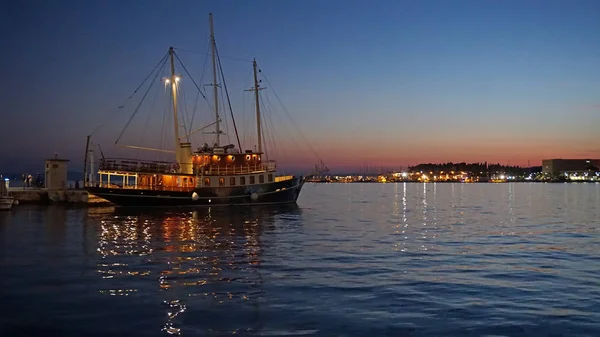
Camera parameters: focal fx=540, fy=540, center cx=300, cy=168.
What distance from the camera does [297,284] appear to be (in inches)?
549

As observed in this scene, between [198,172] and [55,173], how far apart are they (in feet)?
51.2

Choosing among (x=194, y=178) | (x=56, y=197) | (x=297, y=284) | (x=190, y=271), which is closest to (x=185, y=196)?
(x=194, y=178)

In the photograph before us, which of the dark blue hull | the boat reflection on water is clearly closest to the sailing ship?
the dark blue hull

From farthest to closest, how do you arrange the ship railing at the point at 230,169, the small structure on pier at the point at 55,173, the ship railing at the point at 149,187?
the small structure on pier at the point at 55,173, the ship railing at the point at 230,169, the ship railing at the point at 149,187

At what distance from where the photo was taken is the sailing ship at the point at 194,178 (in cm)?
4878

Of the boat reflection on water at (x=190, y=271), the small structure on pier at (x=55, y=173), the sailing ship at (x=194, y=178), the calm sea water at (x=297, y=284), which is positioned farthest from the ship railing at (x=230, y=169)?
the calm sea water at (x=297, y=284)

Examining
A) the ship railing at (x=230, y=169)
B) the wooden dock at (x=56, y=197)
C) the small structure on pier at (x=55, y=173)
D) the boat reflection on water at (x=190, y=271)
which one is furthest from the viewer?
the small structure on pier at (x=55, y=173)

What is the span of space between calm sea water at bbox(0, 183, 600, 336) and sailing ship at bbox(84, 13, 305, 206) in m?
22.0

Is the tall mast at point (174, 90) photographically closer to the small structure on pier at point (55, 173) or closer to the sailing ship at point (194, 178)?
the sailing ship at point (194, 178)

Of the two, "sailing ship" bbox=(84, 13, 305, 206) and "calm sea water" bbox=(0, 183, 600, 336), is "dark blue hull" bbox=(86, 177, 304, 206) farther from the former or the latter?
"calm sea water" bbox=(0, 183, 600, 336)

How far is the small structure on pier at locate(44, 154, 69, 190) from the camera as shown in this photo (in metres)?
53.8

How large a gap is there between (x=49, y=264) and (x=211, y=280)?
6.10 metres

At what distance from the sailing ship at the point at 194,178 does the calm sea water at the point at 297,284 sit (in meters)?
22.0

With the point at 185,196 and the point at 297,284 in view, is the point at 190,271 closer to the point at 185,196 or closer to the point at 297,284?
the point at 297,284
